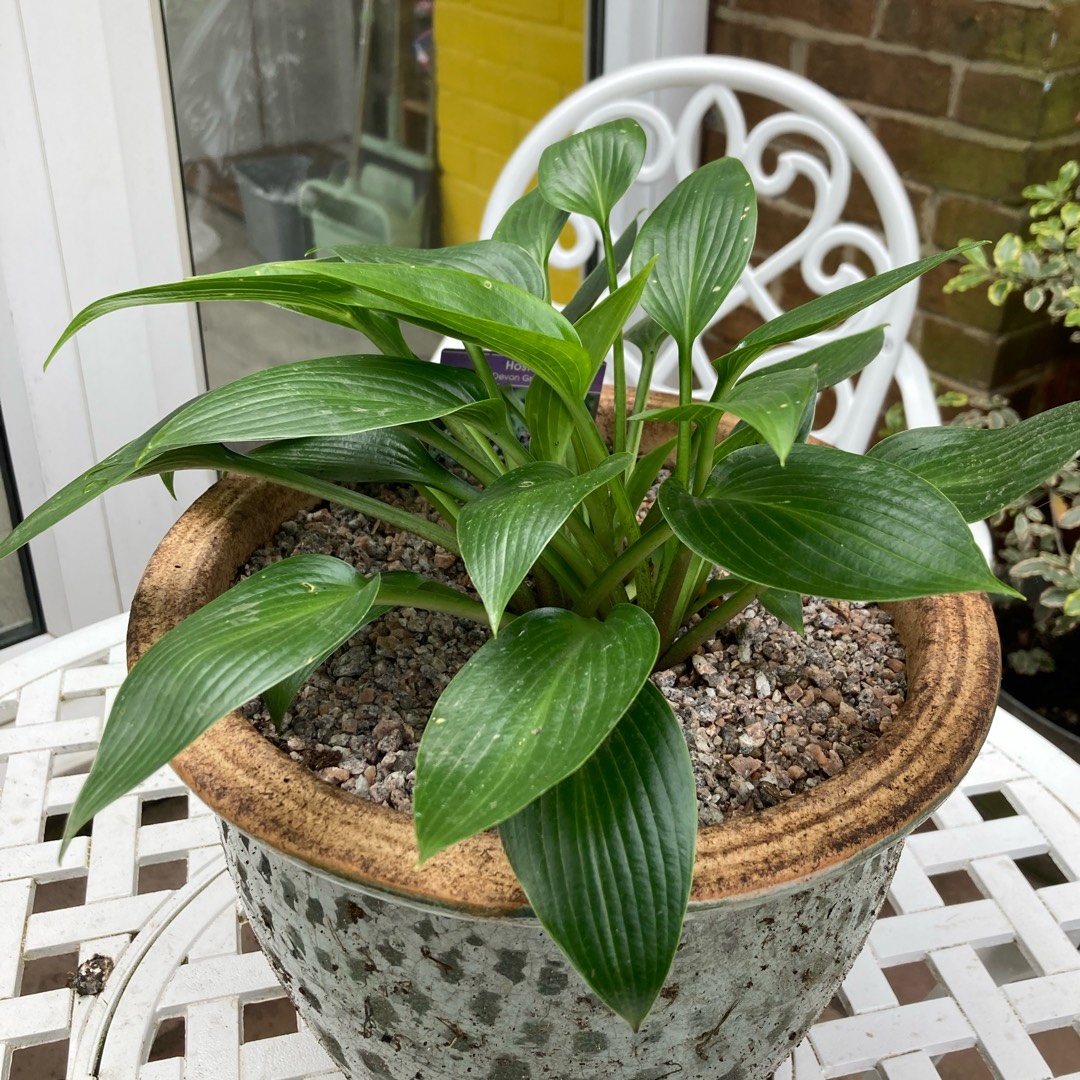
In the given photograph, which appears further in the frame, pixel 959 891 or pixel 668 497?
pixel 959 891

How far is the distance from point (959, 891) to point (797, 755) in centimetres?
97

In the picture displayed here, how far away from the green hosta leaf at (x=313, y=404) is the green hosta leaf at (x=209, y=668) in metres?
0.08

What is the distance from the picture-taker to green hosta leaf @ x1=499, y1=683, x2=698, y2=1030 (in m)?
0.42

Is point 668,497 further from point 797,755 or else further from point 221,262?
point 221,262

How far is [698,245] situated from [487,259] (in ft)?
0.40

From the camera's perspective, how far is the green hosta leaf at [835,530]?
1.44 ft

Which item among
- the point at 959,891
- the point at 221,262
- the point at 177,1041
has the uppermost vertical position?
the point at 221,262

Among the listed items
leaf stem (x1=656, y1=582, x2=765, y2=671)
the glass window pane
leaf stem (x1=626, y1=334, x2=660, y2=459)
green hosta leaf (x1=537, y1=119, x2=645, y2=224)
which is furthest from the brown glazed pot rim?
the glass window pane

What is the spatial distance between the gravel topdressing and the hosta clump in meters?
0.04

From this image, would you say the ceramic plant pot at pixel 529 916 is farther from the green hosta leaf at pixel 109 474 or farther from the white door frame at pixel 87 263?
the white door frame at pixel 87 263

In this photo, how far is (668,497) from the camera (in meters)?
0.52

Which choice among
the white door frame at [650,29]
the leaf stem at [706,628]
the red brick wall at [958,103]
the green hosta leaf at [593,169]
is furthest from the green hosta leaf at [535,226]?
the white door frame at [650,29]

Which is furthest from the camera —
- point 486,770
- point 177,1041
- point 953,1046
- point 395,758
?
point 177,1041

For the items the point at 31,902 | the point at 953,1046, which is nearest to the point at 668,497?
the point at 953,1046
